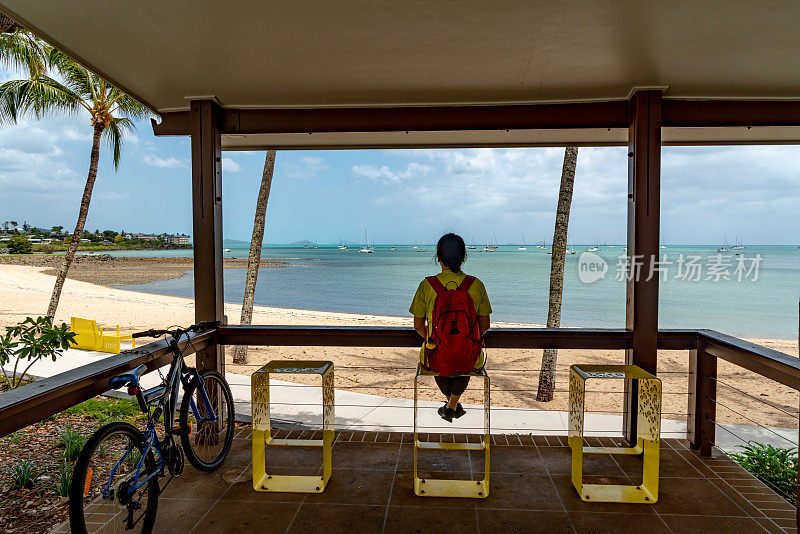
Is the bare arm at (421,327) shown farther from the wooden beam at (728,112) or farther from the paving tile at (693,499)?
the wooden beam at (728,112)

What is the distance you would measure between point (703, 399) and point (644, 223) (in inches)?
49.2

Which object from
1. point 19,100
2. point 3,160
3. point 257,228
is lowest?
point 257,228

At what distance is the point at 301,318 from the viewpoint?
62.7 ft

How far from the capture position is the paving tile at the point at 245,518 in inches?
89.0

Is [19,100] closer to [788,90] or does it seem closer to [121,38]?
[121,38]

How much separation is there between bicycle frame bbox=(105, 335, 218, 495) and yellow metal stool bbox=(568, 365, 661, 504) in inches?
85.3

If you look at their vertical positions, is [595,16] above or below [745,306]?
above

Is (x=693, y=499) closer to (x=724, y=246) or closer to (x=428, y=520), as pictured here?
(x=428, y=520)

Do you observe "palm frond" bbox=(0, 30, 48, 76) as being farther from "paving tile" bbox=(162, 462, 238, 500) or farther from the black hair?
the black hair

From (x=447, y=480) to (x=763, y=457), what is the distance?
9.64 ft

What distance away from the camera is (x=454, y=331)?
249 centimetres

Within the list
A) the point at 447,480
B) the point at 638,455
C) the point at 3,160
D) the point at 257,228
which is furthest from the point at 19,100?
the point at 3,160

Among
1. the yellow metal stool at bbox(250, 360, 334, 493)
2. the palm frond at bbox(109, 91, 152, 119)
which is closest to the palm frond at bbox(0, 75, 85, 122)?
the palm frond at bbox(109, 91, 152, 119)

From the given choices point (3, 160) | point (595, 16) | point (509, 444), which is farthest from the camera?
point (3, 160)
